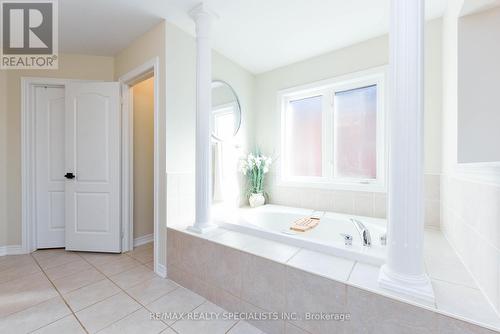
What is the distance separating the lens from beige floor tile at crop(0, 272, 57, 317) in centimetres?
156

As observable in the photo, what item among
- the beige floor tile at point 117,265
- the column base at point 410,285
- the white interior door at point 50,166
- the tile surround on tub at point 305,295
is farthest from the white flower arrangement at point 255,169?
the white interior door at point 50,166

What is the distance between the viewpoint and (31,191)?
2541 millimetres

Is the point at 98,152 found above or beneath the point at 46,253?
above

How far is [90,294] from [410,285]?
2174mm

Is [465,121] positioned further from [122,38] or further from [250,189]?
[122,38]

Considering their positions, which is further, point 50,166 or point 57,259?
point 50,166

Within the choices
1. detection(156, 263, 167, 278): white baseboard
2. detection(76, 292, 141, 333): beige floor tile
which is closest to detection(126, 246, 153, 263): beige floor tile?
detection(156, 263, 167, 278): white baseboard

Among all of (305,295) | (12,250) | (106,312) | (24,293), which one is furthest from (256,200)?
(12,250)

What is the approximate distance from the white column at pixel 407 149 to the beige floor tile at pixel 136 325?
1367 millimetres

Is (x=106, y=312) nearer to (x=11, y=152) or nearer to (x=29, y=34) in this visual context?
(x=11, y=152)

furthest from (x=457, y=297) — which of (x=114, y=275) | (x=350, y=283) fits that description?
(x=114, y=275)

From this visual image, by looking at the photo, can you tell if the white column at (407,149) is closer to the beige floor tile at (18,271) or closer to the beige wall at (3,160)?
the beige floor tile at (18,271)

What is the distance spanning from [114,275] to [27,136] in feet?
6.44

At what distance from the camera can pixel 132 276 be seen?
1.99 m
